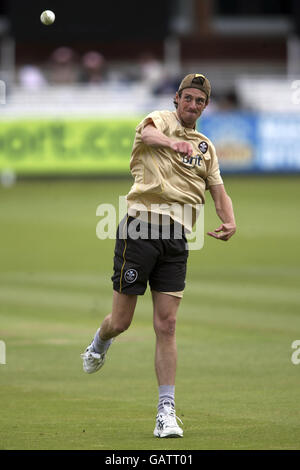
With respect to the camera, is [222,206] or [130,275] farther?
[222,206]

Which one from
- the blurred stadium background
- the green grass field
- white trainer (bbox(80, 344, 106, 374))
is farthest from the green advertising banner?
white trainer (bbox(80, 344, 106, 374))

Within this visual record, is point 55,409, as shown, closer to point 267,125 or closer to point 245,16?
point 267,125

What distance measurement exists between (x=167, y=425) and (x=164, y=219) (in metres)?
1.43

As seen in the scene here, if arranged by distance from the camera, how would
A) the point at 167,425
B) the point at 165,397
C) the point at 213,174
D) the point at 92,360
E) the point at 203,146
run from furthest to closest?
1. the point at 92,360
2. the point at 213,174
3. the point at 203,146
4. the point at 165,397
5. the point at 167,425

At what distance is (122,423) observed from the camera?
7828mm

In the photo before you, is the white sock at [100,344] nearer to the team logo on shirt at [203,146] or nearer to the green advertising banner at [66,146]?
the team logo on shirt at [203,146]

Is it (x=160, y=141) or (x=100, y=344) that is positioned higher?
(x=160, y=141)

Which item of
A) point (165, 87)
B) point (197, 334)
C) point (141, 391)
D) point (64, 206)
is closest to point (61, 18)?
point (165, 87)

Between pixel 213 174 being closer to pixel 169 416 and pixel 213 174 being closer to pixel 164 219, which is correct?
pixel 164 219

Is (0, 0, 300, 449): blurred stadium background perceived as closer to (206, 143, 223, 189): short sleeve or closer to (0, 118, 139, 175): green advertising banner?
(0, 118, 139, 175): green advertising banner

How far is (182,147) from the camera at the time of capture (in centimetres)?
724

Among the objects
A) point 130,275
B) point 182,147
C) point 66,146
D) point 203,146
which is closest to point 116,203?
point 66,146

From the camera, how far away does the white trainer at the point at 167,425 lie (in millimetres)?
7332

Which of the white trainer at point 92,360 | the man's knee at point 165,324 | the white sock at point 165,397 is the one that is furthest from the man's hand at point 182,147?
the white trainer at point 92,360
